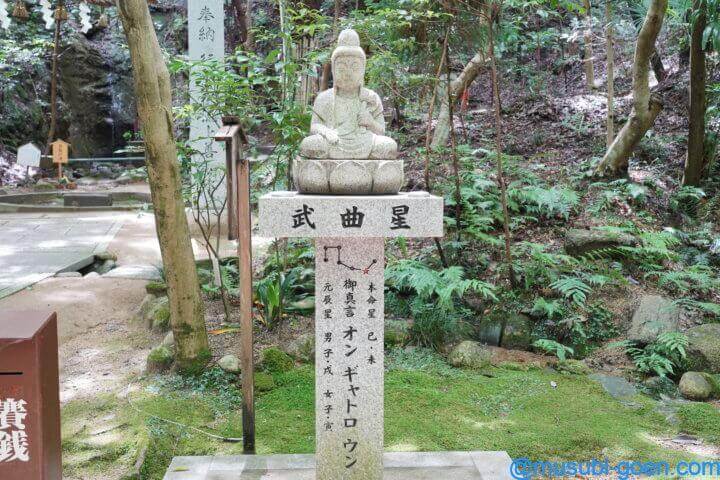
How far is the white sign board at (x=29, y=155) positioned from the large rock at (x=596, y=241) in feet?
48.5

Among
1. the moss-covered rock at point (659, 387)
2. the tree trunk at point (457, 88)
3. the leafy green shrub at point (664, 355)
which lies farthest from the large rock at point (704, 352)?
the tree trunk at point (457, 88)

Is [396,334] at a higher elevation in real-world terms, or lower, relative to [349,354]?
lower

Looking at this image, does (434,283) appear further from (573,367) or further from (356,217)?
(356,217)

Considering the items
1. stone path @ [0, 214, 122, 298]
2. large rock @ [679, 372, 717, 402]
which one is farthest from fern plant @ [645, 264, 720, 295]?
stone path @ [0, 214, 122, 298]

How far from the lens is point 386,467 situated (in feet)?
12.0

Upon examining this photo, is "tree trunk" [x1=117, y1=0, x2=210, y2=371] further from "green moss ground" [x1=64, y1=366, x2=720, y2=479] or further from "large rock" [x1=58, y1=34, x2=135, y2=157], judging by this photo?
"large rock" [x1=58, y1=34, x2=135, y2=157]

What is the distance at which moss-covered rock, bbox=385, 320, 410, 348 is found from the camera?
235 inches

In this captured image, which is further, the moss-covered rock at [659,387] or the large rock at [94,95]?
the large rock at [94,95]

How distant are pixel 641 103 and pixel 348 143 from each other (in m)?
6.56

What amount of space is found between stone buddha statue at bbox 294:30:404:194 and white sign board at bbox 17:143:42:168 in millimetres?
15367

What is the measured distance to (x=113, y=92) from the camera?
21.0m

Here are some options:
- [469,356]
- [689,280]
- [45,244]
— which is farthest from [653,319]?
[45,244]

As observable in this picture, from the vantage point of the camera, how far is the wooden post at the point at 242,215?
145 inches

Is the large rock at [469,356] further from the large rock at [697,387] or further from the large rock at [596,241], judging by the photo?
the large rock at [596,241]
